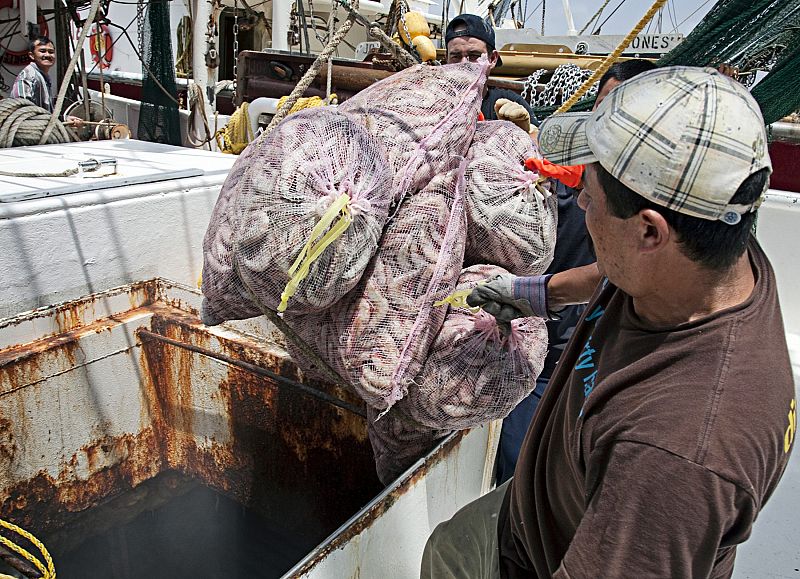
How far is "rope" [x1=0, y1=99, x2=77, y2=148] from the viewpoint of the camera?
3.78 meters

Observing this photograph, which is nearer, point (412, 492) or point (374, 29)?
point (412, 492)

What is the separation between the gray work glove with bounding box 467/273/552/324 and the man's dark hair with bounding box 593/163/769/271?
0.63 metres

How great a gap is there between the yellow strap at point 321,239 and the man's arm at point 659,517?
2.60 ft

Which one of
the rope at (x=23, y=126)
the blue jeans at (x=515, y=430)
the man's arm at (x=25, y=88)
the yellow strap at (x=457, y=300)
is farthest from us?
the man's arm at (x=25, y=88)

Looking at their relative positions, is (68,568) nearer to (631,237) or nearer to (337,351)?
(337,351)

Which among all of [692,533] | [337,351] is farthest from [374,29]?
[692,533]

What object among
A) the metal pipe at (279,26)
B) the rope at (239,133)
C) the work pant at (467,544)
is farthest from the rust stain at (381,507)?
the metal pipe at (279,26)

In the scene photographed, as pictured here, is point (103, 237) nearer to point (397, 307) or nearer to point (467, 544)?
point (397, 307)

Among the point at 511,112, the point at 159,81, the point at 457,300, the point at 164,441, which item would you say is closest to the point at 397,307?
the point at 457,300

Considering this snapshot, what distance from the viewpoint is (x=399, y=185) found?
1.70 meters

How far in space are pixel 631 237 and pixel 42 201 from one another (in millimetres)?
2379

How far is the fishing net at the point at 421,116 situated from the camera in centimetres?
175

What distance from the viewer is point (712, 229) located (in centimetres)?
94

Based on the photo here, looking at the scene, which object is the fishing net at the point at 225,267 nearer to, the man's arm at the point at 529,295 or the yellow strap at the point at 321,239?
the yellow strap at the point at 321,239
